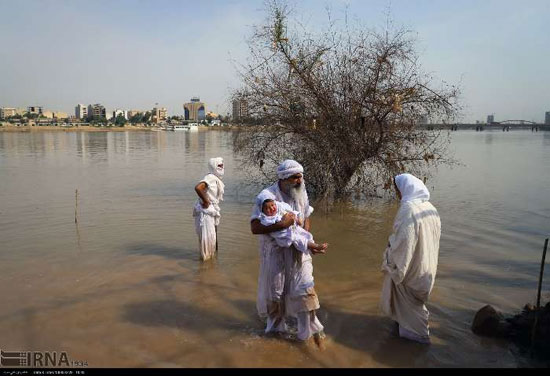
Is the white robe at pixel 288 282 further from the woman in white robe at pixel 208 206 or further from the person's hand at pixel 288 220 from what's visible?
the woman in white robe at pixel 208 206

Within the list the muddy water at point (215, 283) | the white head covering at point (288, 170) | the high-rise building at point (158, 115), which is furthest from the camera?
the high-rise building at point (158, 115)

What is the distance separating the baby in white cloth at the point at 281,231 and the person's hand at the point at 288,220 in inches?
1.4

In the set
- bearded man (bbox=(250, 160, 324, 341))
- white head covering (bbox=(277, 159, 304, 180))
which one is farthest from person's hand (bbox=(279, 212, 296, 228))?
white head covering (bbox=(277, 159, 304, 180))

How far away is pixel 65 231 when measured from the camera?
353 inches

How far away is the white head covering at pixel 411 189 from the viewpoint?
159 inches

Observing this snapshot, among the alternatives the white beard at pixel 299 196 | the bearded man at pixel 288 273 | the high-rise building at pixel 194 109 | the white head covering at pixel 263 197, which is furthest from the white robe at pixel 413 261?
the high-rise building at pixel 194 109

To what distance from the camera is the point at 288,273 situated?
4125 mm

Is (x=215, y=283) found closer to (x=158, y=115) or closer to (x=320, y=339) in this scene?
(x=320, y=339)

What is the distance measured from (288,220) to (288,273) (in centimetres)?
58

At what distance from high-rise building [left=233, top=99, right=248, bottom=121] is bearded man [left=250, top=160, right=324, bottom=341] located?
7.89 metres

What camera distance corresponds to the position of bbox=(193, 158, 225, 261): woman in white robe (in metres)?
6.62

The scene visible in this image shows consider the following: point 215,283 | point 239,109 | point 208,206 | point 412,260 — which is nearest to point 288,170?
point 412,260

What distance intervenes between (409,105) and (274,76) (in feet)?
11.5

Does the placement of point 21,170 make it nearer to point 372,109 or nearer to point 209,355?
point 372,109
